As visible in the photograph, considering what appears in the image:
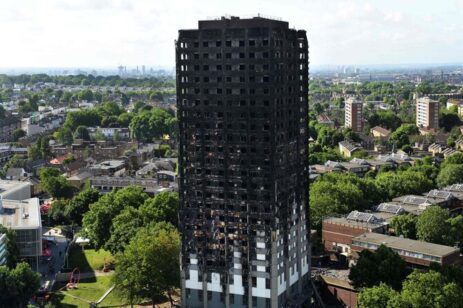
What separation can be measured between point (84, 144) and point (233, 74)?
86.3 m

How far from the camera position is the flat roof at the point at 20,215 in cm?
6444

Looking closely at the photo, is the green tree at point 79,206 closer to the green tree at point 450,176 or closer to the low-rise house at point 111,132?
the green tree at point 450,176

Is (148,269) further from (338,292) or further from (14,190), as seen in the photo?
(14,190)

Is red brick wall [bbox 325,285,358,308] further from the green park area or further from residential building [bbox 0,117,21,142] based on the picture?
residential building [bbox 0,117,21,142]

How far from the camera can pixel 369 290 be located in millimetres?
46656

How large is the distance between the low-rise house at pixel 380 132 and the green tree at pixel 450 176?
50.8m

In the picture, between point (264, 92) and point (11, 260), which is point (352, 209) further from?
point (11, 260)

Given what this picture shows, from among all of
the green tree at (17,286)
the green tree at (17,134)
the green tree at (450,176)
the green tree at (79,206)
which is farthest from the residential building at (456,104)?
the green tree at (17,286)

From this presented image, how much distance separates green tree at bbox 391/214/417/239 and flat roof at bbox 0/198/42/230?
36713mm

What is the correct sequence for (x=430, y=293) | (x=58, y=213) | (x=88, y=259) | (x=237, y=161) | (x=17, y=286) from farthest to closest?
(x=58, y=213) < (x=88, y=259) < (x=17, y=286) < (x=237, y=161) < (x=430, y=293)

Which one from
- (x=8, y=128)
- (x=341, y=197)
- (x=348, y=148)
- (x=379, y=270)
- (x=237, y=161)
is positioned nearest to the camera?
(x=237, y=161)

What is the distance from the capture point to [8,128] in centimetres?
15175

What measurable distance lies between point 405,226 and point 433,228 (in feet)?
10.0

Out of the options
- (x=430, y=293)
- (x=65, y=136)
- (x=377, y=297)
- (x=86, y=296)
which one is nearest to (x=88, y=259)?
(x=86, y=296)
